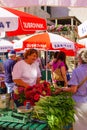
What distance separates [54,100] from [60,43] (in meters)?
4.98

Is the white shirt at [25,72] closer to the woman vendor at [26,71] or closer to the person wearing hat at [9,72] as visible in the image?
the woman vendor at [26,71]

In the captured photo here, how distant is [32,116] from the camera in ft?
15.3

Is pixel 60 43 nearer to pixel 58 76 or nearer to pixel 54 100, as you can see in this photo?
pixel 58 76

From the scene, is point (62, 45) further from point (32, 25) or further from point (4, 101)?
point (4, 101)

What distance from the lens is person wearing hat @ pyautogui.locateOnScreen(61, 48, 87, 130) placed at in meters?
5.66

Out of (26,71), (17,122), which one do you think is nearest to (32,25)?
(26,71)

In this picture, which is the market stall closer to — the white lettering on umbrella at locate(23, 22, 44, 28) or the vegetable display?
the vegetable display

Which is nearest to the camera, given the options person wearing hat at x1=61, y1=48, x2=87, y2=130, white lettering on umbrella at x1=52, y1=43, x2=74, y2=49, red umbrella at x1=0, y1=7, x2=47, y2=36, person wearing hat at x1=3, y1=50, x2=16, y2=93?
red umbrella at x1=0, y1=7, x2=47, y2=36

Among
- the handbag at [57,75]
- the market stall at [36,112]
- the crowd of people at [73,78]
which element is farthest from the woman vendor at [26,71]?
the handbag at [57,75]

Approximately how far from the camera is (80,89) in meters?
5.76

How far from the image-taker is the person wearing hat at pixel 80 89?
18.6 ft

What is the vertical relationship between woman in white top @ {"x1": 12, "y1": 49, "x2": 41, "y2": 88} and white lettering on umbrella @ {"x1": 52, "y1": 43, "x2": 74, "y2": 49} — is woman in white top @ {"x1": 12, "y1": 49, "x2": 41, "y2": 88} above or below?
below

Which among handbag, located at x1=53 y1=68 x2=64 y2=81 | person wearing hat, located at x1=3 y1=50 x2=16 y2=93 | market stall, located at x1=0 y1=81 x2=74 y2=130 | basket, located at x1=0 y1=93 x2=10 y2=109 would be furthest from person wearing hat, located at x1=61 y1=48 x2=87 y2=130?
handbag, located at x1=53 y1=68 x2=64 y2=81

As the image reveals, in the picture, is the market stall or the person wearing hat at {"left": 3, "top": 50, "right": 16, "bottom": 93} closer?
the market stall
